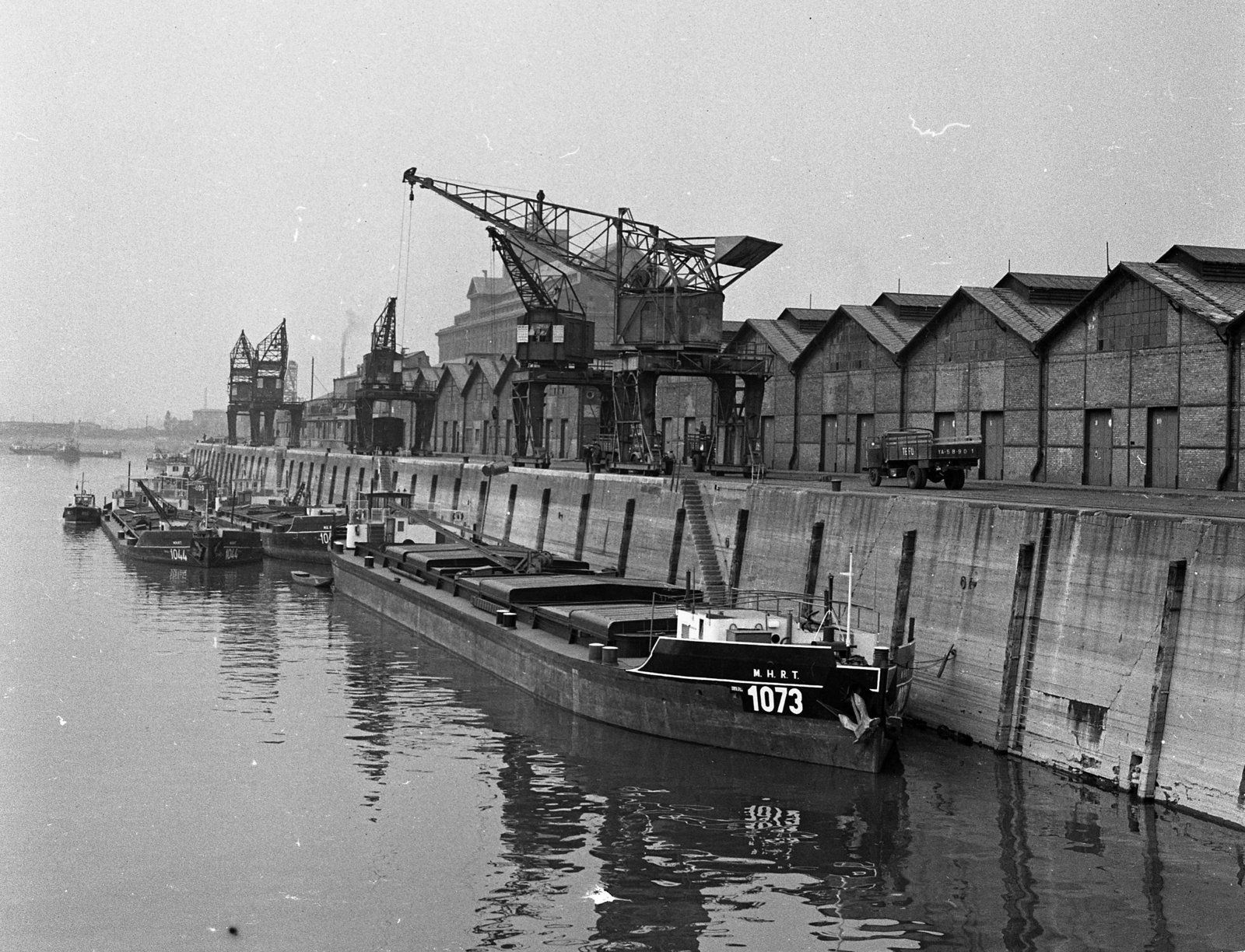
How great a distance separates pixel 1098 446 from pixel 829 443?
59.5 ft

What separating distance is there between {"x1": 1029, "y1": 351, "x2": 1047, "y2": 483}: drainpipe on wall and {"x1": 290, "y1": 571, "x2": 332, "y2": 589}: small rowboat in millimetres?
33468

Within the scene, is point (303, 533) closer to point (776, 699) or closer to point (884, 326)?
point (884, 326)

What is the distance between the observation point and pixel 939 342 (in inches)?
2103

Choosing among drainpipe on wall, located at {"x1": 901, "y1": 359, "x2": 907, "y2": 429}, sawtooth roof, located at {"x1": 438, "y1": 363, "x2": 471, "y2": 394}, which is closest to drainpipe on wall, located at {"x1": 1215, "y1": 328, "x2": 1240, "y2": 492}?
drainpipe on wall, located at {"x1": 901, "y1": 359, "x2": 907, "y2": 429}

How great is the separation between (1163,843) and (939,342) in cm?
3520

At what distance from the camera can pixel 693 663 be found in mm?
26906

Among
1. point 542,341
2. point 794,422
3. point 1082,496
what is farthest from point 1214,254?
point 542,341

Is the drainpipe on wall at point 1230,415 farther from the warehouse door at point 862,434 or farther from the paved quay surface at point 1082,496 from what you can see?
the warehouse door at point 862,434

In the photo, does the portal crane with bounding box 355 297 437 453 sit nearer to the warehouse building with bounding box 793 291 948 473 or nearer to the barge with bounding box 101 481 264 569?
the barge with bounding box 101 481 264 569

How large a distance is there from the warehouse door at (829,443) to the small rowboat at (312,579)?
2527cm

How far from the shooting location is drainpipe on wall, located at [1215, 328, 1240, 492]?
3844cm

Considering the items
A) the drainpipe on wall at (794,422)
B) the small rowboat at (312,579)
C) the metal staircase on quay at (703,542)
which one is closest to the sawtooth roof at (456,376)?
the small rowboat at (312,579)

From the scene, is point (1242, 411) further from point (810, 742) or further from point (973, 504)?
point (810, 742)

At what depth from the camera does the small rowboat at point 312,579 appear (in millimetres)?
60125
